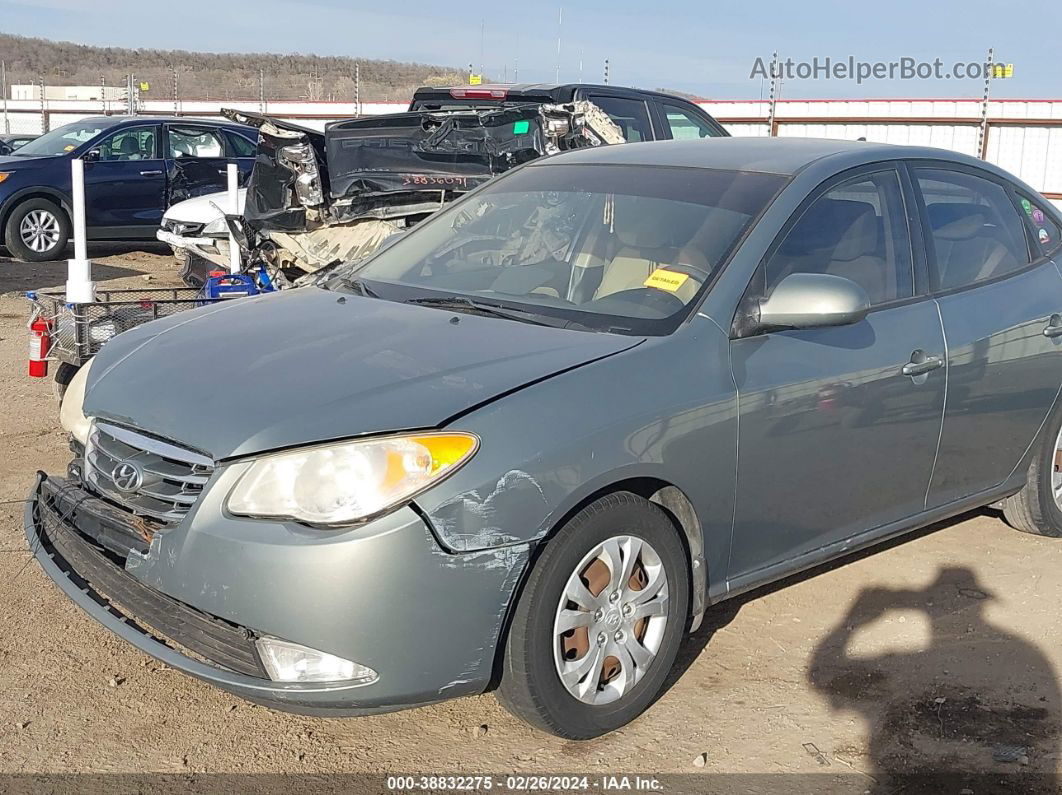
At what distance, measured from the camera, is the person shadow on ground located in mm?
3279

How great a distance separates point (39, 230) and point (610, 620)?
1194 centimetres

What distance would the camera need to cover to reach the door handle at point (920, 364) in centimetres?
406

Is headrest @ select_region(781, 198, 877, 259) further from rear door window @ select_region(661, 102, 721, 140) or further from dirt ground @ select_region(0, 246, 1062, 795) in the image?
rear door window @ select_region(661, 102, 721, 140)

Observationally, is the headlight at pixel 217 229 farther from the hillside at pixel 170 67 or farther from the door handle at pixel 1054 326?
the hillside at pixel 170 67

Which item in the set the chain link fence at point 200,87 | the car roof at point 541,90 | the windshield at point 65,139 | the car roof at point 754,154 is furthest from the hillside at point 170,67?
the car roof at point 754,154

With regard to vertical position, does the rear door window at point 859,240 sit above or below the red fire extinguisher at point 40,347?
above

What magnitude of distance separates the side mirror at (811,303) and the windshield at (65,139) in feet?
38.8

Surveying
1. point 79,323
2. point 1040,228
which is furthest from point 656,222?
point 79,323

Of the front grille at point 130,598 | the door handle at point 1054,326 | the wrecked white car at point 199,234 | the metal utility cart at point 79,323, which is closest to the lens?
the front grille at point 130,598

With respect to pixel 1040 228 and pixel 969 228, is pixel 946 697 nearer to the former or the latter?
pixel 969 228

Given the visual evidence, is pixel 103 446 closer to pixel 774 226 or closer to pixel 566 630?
pixel 566 630

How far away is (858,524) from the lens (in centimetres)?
411

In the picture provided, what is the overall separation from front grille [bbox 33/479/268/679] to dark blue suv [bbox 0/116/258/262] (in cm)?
1008

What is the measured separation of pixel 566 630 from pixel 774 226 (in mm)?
1564
